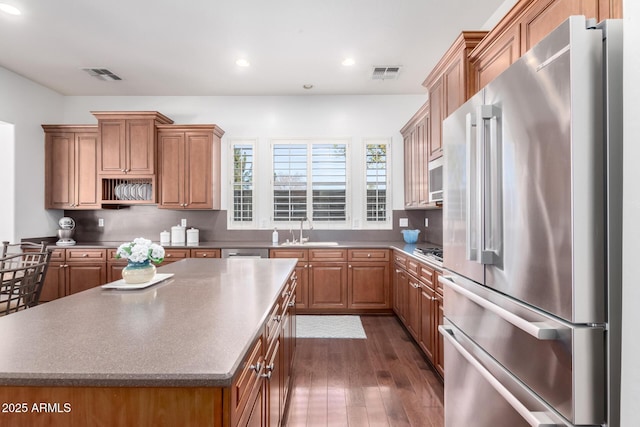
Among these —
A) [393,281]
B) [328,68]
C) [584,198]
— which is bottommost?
[393,281]

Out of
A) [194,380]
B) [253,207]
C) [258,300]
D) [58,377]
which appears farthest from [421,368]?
[253,207]

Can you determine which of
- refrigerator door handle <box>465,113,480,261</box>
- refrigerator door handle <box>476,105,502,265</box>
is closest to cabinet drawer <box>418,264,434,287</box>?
→ refrigerator door handle <box>465,113,480,261</box>

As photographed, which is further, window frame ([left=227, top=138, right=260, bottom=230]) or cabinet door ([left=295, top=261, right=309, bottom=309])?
window frame ([left=227, top=138, right=260, bottom=230])

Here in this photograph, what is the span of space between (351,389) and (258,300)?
1399 millimetres

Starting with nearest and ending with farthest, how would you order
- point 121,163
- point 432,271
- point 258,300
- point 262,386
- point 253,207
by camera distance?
Answer: point 262,386 → point 258,300 → point 432,271 → point 121,163 → point 253,207

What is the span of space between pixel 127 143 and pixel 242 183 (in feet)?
5.29

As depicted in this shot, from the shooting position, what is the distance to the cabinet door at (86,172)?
4801mm

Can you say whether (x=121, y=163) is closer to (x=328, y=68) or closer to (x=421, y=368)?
(x=328, y=68)

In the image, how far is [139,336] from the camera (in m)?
1.17

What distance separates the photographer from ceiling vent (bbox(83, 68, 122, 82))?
420 centimetres

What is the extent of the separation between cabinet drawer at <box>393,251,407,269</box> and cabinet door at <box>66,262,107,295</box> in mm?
3726

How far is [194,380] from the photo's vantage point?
0.87 meters

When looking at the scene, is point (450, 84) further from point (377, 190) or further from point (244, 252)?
point (244, 252)

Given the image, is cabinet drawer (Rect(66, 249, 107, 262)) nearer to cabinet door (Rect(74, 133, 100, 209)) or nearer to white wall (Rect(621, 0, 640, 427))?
cabinet door (Rect(74, 133, 100, 209))
